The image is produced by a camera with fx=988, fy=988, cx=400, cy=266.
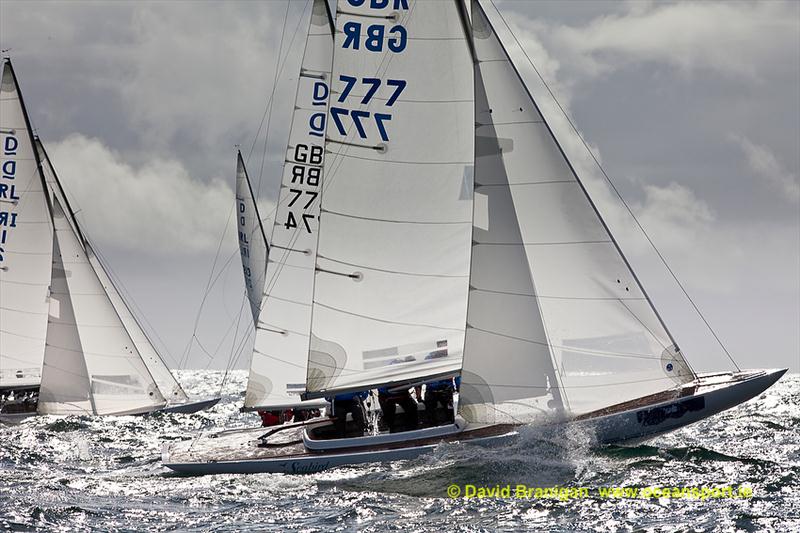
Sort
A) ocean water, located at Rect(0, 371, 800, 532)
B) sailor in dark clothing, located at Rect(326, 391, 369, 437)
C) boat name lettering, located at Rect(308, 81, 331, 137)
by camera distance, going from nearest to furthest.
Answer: ocean water, located at Rect(0, 371, 800, 532) → sailor in dark clothing, located at Rect(326, 391, 369, 437) → boat name lettering, located at Rect(308, 81, 331, 137)

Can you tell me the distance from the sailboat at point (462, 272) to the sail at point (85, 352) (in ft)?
40.7

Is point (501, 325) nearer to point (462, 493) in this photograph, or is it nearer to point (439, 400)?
point (439, 400)

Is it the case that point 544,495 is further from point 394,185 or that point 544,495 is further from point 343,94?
point 343,94

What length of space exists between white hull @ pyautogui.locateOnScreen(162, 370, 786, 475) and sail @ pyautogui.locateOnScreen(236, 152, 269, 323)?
12.3 meters

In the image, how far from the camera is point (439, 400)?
19.5 metres

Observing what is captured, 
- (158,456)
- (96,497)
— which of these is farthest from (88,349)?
(96,497)

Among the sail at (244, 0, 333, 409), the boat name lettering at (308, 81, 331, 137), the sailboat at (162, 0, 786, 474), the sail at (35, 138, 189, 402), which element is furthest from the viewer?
the sail at (35, 138, 189, 402)

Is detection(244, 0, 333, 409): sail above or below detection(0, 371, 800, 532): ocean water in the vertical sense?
above

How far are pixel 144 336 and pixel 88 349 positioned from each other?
4363mm

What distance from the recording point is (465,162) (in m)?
18.4

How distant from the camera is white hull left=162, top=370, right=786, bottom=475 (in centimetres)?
1647

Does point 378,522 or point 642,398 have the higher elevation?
point 642,398

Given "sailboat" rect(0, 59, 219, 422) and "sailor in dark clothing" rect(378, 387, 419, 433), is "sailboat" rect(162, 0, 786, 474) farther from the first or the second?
"sailboat" rect(0, 59, 219, 422)

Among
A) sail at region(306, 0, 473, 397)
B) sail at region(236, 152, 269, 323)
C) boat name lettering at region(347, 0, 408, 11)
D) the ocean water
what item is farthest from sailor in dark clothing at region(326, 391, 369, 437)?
sail at region(236, 152, 269, 323)
